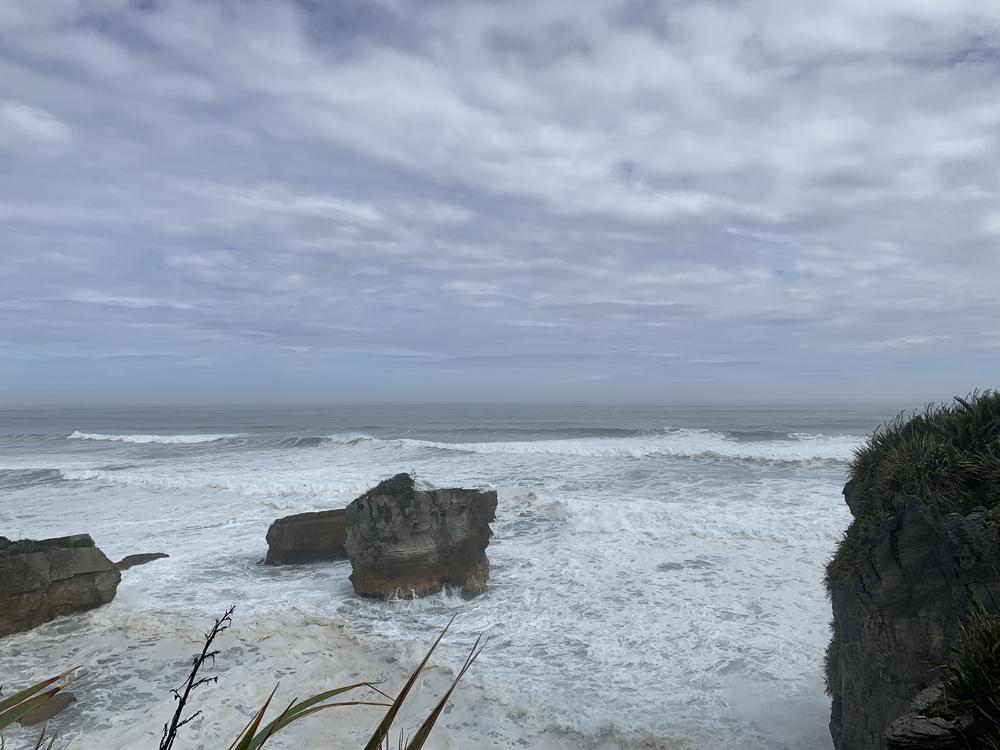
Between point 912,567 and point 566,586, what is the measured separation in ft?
24.7

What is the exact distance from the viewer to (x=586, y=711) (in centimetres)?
787

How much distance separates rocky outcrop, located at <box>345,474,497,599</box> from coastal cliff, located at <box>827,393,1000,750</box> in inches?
272

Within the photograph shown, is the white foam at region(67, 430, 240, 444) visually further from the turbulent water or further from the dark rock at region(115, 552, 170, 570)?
the dark rock at region(115, 552, 170, 570)

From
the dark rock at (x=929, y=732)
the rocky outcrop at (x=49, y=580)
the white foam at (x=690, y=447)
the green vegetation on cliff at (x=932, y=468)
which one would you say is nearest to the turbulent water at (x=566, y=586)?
the rocky outcrop at (x=49, y=580)

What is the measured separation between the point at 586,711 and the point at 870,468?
14.3 ft

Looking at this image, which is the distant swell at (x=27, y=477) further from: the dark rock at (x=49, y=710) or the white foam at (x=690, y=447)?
the dark rock at (x=49, y=710)

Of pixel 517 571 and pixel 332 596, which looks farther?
pixel 517 571

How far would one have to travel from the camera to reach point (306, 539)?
14.1 m

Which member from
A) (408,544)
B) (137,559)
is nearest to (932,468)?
(408,544)

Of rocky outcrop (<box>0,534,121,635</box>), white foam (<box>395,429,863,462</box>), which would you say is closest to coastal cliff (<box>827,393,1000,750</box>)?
rocky outcrop (<box>0,534,121,635</box>)

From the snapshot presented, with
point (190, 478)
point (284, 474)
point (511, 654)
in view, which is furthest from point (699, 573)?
point (190, 478)

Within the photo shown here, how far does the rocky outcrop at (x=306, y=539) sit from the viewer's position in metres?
13.9

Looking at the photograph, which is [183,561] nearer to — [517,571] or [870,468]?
[517,571]

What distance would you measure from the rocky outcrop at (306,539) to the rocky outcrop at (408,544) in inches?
78.6
